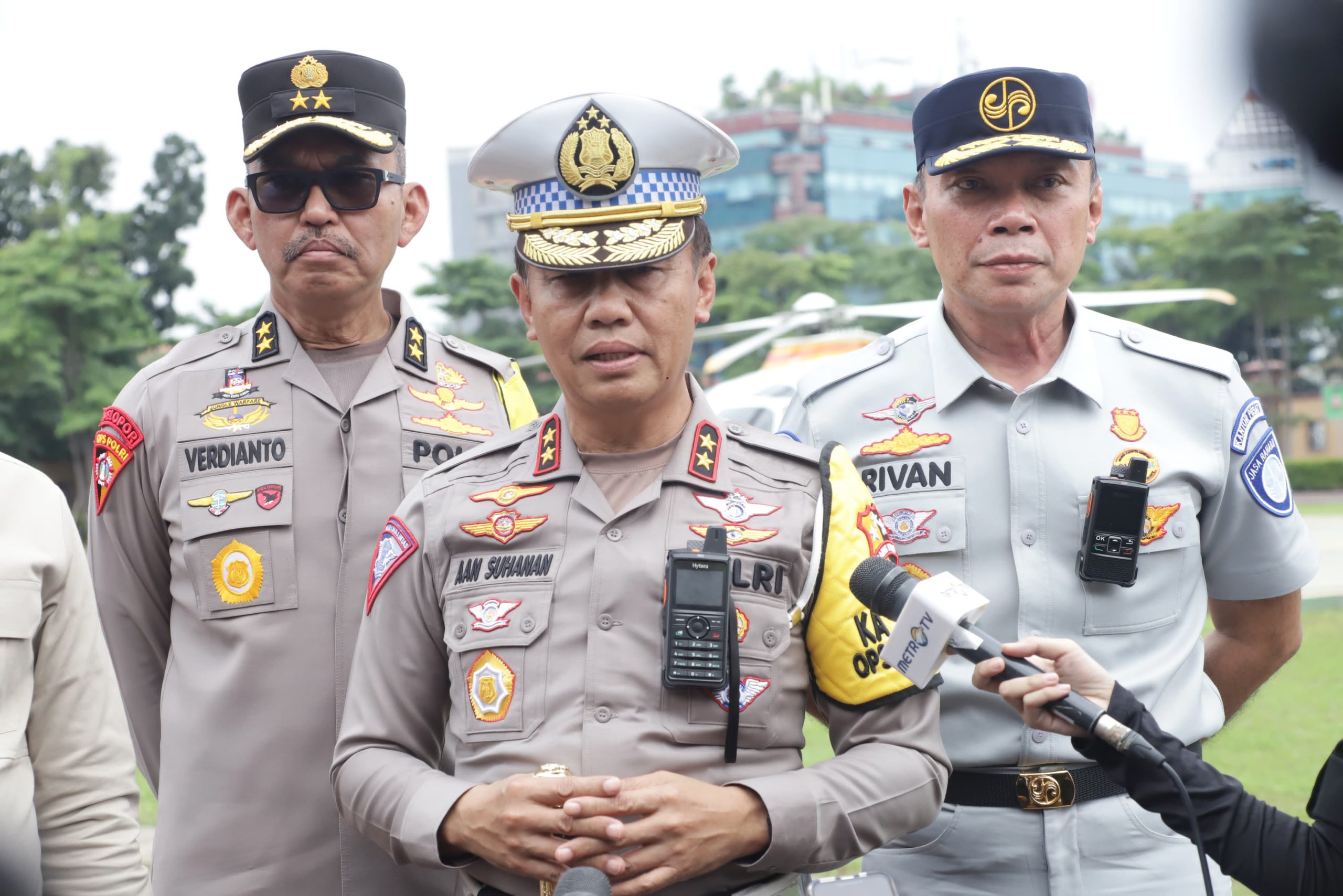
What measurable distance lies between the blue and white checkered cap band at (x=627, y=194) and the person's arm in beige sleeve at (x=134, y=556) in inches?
43.9

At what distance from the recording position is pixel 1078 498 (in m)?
2.66

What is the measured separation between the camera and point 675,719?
2141mm

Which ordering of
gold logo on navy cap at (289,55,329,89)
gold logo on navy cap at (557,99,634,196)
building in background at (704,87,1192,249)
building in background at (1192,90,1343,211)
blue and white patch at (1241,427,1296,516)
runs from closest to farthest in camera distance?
building in background at (1192,90,1343,211), gold logo on navy cap at (557,99,634,196), blue and white patch at (1241,427,1296,516), gold logo on navy cap at (289,55,329,89), building in background at (704,87,1192,249)

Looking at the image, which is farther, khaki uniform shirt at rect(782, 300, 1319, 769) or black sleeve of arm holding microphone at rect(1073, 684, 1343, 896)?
khaki uniform shirt at rect(782, 300, 1319, 769)

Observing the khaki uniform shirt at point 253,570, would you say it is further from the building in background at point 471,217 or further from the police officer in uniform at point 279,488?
the building in background at point 471,217

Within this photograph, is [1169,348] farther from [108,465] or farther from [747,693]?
[108,465]

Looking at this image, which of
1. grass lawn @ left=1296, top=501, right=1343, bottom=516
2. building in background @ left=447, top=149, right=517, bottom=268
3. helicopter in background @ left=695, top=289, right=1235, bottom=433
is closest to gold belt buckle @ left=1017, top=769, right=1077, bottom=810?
helicopter in background @ left=695, top=289, right=1235, bottom=433

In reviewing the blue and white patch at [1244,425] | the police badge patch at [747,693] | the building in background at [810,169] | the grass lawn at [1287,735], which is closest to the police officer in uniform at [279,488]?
the police badge patch at [747,693]

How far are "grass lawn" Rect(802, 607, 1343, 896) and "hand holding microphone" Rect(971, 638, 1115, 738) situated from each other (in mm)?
4154

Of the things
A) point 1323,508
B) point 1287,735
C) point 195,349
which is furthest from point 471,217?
point 195,349

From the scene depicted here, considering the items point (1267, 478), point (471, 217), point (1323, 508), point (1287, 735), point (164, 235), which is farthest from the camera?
point (471, 217)

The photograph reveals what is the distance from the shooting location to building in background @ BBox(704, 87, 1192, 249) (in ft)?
269

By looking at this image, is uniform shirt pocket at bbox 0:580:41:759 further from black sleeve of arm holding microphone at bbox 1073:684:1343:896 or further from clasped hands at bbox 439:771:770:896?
black sleeve of arm holding microphone at bbox 1073:684:1343:896

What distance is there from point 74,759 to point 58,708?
86 millimetres
